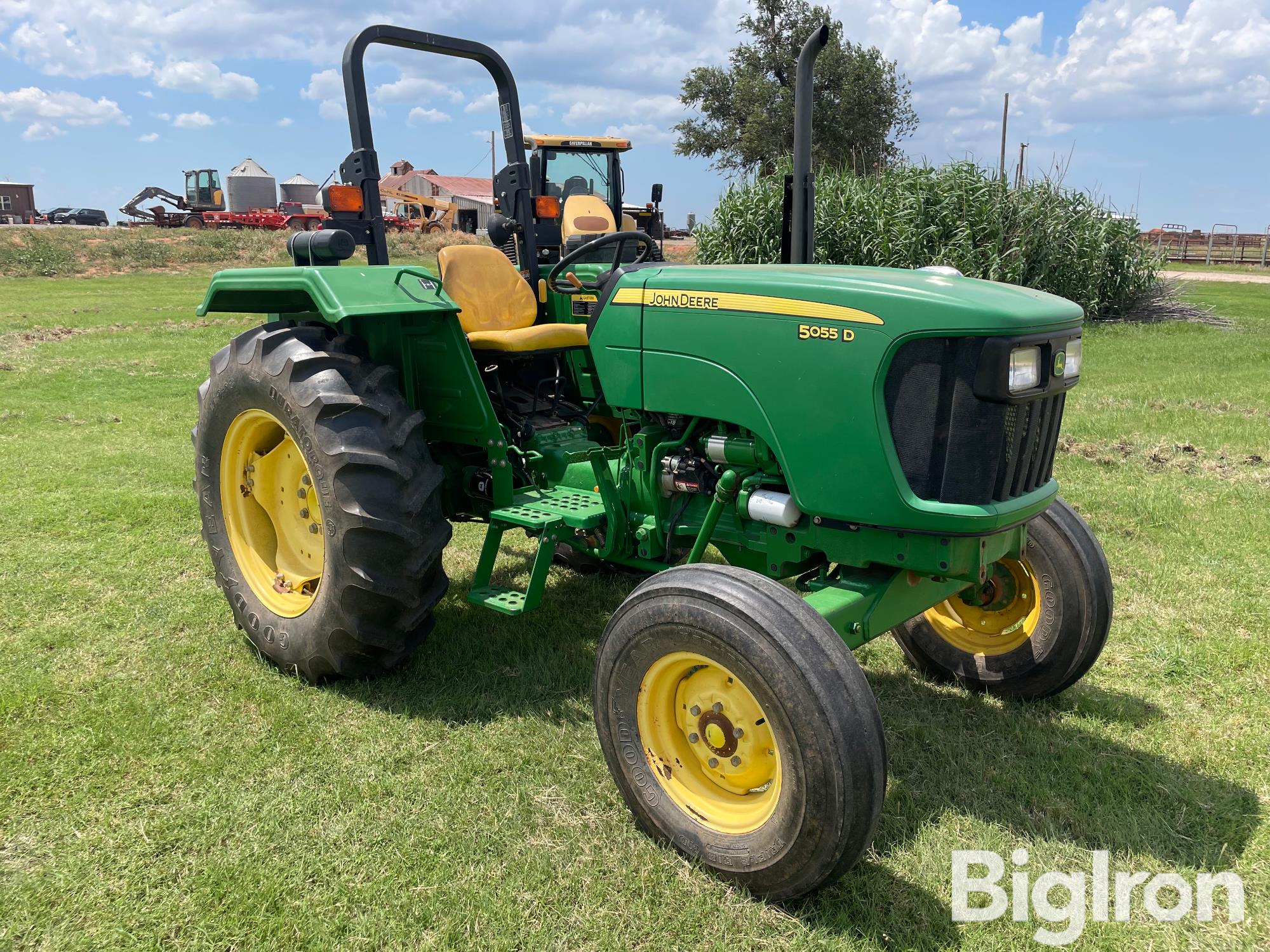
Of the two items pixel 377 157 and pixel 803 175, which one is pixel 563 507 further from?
pixel 377 157

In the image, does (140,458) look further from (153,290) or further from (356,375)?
(153,290)

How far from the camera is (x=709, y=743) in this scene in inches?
95.2

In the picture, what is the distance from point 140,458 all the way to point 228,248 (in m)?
25.3

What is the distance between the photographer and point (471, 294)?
3.73 meters

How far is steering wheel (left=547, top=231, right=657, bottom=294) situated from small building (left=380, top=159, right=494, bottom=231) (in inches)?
1243

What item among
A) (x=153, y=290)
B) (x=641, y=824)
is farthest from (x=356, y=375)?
(x=153, y=290)

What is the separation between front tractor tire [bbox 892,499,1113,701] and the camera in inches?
120

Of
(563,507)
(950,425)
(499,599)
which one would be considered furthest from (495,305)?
(950,425)

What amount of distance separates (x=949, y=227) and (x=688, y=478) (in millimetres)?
10516

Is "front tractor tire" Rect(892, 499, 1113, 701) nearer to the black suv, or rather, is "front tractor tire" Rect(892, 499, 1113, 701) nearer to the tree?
the tree

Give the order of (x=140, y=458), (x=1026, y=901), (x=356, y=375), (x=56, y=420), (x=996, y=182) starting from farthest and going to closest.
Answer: (x=996, y=182) → (x=56, y=420) → (x=140, y=458) → (x=356, y=375) → (x=1026, y=901)

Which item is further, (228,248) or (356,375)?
(228,248)

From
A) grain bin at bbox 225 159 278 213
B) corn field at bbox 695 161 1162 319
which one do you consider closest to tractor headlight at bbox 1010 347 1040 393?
corn field at bbox 695 161 1162 319

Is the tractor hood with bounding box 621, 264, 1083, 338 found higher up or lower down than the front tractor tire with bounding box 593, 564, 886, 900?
higher up
